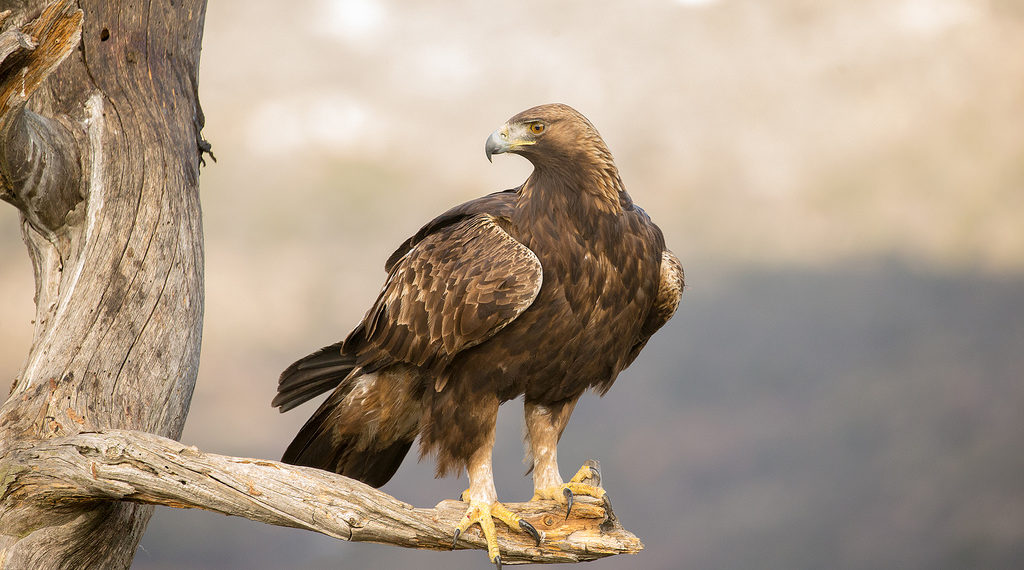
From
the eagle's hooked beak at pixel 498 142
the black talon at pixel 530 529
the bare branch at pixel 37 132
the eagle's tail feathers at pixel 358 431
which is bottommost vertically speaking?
the black talon at pixel 530 529

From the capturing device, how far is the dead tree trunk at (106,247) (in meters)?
3.95

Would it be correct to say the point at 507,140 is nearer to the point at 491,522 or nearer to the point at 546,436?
the point at 546,436

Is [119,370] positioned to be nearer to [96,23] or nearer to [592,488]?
[96,23]

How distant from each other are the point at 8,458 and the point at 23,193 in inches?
49.9

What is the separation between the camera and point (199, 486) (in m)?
3.58

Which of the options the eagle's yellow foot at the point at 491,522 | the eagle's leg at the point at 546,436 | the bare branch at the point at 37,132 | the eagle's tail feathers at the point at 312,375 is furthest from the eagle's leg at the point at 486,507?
the bare branch at the point at 37,132

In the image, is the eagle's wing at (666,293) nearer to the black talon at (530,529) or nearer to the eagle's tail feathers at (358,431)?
the black talon at (530,529)

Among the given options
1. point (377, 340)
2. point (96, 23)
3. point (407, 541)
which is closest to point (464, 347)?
point (377, 340)

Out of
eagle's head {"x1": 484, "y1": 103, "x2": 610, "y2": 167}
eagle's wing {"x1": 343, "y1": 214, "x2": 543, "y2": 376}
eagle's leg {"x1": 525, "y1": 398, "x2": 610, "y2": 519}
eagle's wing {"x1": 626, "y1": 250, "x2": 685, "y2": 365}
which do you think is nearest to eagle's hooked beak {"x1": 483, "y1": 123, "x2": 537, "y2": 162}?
eagle's head {"x1": 484, "y1": 103, "x2": 610, "y2": 167}

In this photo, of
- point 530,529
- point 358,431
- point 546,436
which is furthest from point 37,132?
point 530,529

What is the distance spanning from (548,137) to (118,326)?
85.6 inches

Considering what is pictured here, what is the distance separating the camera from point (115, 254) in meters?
4.45

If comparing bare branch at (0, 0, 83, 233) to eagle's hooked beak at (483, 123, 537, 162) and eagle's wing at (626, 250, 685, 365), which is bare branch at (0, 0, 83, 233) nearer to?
eagle's hooked beak at (483, 123, 537, 162)

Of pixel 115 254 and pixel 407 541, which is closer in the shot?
pixel 407 541
